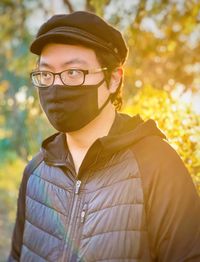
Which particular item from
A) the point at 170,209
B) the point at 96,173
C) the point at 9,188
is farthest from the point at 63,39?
the point at 9,188

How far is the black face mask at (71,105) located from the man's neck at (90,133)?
0.03 meters

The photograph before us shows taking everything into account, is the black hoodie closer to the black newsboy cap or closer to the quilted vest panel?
the quilted vest panel

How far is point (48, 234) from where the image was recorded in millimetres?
2762

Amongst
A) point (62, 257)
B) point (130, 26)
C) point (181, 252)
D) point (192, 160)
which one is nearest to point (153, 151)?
point (181, 252)

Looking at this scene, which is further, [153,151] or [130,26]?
[130,26]

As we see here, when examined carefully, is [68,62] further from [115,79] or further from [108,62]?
[115,79]

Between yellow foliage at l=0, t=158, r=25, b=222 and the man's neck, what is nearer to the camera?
the man's neck

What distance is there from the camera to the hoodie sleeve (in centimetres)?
229

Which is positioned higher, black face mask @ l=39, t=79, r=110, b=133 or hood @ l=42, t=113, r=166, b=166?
black face mask @ l=39, t=79, r=110, b=133

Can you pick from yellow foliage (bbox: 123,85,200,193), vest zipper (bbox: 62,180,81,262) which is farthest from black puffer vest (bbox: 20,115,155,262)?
yellow foliage (bbox: 123,85,200,193)

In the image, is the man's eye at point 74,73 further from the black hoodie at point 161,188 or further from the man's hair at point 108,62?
the black hoodie at point 161,188

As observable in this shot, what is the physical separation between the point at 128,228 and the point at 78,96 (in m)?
0.82

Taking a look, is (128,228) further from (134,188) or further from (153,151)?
(153,151)

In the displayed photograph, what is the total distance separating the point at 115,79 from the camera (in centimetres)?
293
